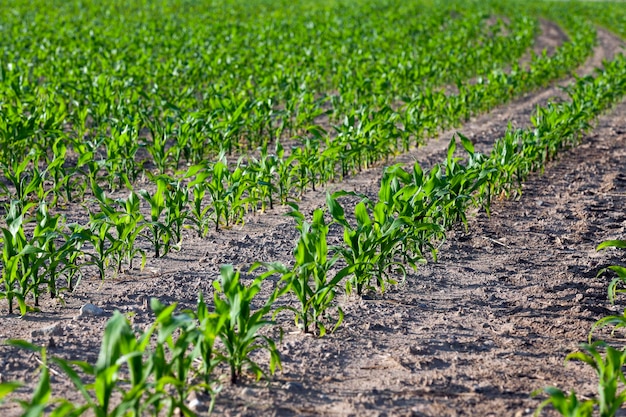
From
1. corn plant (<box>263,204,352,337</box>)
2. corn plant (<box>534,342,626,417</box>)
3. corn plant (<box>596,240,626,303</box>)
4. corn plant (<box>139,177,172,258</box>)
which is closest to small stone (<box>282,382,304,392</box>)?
corn plant (<box>263,204,352,337</box>)

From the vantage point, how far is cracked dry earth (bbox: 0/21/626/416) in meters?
3.50

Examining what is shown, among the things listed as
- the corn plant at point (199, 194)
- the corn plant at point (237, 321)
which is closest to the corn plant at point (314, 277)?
the corn plant at point (237, 321)

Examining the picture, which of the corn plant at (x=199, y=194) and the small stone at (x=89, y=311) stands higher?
the corn plant at (x=199, y=194)

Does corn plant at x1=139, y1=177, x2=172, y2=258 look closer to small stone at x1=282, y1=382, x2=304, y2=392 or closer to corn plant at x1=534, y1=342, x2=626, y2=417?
small stone at x1=282, y1=382, x2=304, y2=392

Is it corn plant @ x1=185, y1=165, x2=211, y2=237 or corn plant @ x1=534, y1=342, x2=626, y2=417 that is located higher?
→ corn plant @ x1=185, y1=165, x2=211, y2=237

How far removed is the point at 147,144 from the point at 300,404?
439cm

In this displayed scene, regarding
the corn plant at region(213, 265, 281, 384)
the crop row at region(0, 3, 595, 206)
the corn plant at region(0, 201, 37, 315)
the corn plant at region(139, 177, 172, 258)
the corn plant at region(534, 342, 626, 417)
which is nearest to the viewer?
the corn plant at region(534, 342, 626, 417)

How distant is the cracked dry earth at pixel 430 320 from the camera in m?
3.50

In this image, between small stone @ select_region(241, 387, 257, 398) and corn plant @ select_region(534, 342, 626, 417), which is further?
small stone @ select_region(241, 387, 257, 398)

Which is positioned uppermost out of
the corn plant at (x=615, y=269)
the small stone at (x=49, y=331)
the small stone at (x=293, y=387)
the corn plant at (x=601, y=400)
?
the corn plant at (x=615, y=269)

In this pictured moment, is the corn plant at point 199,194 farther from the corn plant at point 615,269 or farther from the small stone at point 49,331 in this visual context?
the corn plant at point 615,269

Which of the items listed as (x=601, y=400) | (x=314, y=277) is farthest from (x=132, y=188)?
(x=601, y=400)

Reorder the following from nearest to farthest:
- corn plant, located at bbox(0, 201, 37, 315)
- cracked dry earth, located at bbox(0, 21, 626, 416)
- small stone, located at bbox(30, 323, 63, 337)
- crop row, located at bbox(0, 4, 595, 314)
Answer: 1. cracked dry earth, located at bbox(0, 21, 626, 416)
2. small stone, located at bbox(30, 323, 63, 337)
3. corn plant, located at bbox(0, 201, 37, 315)
4. crop row, located at bbox(0, 4, 595, 314)

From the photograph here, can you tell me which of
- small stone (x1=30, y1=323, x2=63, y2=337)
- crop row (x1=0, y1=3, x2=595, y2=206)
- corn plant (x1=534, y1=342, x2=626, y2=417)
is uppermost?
crop row (x1=0, y1=3, x2=595, y2=206)
